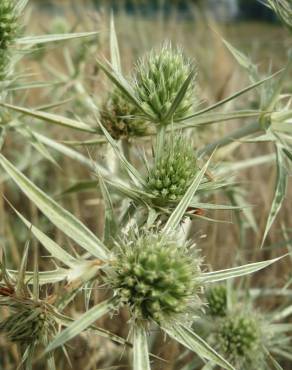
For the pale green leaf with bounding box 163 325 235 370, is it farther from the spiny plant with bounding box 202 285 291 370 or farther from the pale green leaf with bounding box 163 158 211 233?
the spiny plant with bounding box 202 285 291 370

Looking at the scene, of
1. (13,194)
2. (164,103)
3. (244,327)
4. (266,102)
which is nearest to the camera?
(164,103)

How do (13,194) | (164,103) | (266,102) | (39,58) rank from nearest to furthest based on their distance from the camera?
(164,103) < (266,102) < (39,58) < (13,194)

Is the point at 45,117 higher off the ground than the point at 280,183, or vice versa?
the point at 45,117

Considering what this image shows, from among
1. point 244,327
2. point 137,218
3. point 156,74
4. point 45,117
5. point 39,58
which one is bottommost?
point 244,327

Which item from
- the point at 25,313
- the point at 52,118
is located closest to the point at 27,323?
the point at 25,313

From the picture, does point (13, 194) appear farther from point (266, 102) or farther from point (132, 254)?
point (132, 254)

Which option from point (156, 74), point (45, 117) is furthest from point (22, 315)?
point (156, 74)

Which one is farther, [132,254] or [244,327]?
[244,327]

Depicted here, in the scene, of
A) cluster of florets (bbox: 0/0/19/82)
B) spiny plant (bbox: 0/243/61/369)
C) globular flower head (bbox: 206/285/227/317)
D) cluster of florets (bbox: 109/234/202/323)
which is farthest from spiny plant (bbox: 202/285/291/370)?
cluster of florets (bbox: 0/0/19/82)
